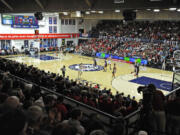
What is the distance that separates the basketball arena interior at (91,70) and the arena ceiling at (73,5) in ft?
0.13

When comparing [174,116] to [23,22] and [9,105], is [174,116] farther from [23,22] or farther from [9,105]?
[23,22]

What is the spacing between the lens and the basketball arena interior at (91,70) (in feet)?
12.9

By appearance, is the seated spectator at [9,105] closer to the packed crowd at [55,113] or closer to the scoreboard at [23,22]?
the packed crowd at [55,113]

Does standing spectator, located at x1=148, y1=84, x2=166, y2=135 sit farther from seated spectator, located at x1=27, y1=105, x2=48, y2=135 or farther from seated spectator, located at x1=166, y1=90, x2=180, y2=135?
seated spectator, located at x1=27, y1=105, x2=48, y2=135

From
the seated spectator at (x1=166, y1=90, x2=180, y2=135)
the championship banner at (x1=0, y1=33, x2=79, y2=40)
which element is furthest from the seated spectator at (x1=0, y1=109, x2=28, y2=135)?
the championship banner at (x1=0, y1=33, x2=79, y2=40)

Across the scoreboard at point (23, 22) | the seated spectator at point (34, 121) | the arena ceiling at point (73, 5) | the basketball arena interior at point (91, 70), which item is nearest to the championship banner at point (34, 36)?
the basketball arena interior at point (91, 70)

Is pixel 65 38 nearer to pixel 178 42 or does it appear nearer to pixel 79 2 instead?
pixel 178 42

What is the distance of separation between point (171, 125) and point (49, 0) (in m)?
10.5

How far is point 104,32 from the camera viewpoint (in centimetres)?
4141

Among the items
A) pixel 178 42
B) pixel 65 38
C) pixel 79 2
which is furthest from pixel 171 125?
pixel 65 38

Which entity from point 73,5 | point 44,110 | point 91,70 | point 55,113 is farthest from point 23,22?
point 55,113

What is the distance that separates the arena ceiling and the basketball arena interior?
4 cm

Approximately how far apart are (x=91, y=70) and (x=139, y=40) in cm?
1442

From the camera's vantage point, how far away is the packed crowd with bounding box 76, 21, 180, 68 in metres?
29.2
